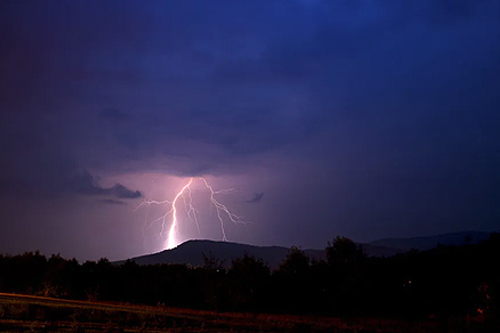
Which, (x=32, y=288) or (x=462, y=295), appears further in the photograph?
(x=32, y=288)

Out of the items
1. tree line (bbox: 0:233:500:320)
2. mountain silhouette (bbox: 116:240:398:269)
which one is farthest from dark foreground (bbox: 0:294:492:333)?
mountain silhouette (bbox: 116:240:398:269)

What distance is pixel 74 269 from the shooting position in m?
30.3

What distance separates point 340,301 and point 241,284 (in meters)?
5.30

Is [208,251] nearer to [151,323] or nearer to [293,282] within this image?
[293,282]

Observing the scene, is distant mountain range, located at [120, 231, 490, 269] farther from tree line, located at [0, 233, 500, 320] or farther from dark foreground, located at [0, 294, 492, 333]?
dark foreground, located at [0, 294, 492, 333]

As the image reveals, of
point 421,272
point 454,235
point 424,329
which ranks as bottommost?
point 424,329

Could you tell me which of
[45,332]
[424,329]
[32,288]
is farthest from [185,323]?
[32,288]

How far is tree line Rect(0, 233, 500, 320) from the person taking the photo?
22.3 metres

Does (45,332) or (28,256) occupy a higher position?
(28,256)

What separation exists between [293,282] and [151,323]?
11243 millimetres

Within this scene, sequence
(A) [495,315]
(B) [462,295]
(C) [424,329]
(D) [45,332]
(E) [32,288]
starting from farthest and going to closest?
(E) [32,288] < (B) [462,295] < (C) [424,329] < (D) [45,332] < (A) [495,315]

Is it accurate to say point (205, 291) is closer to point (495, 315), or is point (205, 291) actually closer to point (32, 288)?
point (32, 288)

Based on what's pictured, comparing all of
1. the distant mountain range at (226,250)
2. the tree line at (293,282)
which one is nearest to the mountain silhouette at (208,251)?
the distant mountain range at (226,250)

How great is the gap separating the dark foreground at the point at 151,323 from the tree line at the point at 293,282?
2562 mm
